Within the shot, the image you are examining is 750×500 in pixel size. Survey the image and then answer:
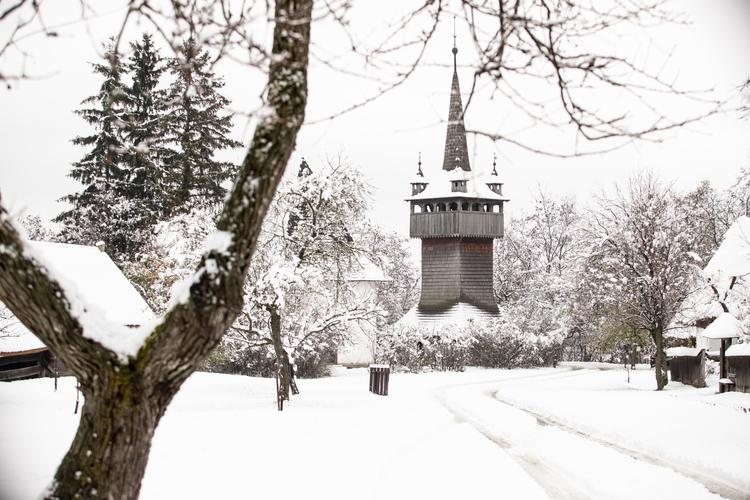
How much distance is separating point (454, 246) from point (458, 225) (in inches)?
59.2

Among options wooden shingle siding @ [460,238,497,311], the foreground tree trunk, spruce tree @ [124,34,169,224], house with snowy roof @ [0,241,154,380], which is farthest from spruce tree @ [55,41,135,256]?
the foreground tree trunk

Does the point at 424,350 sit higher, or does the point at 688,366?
the point at 424,350

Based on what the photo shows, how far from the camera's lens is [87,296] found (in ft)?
72.7

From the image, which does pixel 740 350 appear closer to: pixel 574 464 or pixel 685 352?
pixel 685 352

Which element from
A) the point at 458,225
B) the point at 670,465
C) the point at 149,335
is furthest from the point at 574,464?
the point at 458,225

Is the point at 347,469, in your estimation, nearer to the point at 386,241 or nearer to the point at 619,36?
the point at 619,36

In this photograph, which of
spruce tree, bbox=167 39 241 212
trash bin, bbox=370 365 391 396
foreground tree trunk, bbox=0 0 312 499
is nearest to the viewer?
foreground tree trunk, bbox=0 0 312 499

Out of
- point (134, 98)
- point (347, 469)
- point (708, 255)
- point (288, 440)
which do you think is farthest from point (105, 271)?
point (708, 255)

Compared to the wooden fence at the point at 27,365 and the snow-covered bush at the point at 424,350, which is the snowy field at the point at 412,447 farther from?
the snow-covered bush at the point at 424,350

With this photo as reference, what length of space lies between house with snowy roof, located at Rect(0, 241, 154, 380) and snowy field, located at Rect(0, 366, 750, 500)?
139 centimetres

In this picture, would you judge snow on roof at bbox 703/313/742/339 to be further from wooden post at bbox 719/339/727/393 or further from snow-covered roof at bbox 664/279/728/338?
snow-covered roof at bbox 664/279/728/338

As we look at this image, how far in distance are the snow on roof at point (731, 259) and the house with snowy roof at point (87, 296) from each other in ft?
71.0

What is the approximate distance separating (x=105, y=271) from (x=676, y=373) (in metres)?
24.0

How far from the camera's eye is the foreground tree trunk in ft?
13.3
